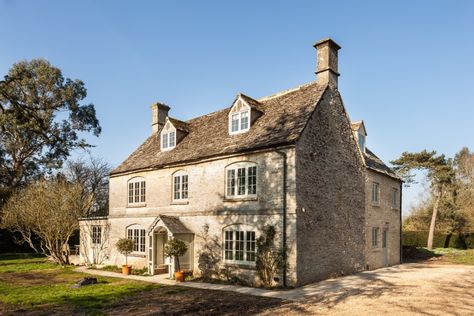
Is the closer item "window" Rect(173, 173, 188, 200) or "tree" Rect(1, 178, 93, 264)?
"window" Rect(173, 173, 188, 200)

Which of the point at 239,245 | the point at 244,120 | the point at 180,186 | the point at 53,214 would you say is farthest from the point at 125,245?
the point at 244,120

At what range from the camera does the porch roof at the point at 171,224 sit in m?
19.8

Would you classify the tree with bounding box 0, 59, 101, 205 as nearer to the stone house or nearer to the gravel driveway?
the stone house

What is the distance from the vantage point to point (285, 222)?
650 inches

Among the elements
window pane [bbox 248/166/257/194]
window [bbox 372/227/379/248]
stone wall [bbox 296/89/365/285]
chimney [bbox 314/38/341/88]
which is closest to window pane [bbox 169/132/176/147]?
window pane [bbox 248/166/257/194]

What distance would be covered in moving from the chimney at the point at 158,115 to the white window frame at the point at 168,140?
4.27m

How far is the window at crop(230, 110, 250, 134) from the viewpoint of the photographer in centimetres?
2067

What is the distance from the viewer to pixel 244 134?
66.3 ft

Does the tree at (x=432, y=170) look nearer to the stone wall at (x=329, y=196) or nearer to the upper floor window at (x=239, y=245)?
the stone wall at (x=329, y=196)

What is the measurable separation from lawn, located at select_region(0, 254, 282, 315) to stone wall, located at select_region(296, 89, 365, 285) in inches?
163

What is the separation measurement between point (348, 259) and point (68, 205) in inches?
779

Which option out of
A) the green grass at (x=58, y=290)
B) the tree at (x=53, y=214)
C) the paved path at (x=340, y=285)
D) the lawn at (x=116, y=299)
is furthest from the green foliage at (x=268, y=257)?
the tree at (x=53, y=214)

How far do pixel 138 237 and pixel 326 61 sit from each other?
15.7 meters

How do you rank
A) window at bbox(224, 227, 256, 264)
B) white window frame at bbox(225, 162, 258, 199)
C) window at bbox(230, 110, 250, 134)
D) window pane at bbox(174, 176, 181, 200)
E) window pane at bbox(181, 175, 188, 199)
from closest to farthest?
1. window at bbox(224, 227, 256, 264)
2. white window frame at bbox(225, 162, 258, 199)
3. window at bbox(230, 110, 250, 134)
4. window pane at bbox(181, 175, 188, 199)
5. window pane at bbox(174, 176, 181, 200)
